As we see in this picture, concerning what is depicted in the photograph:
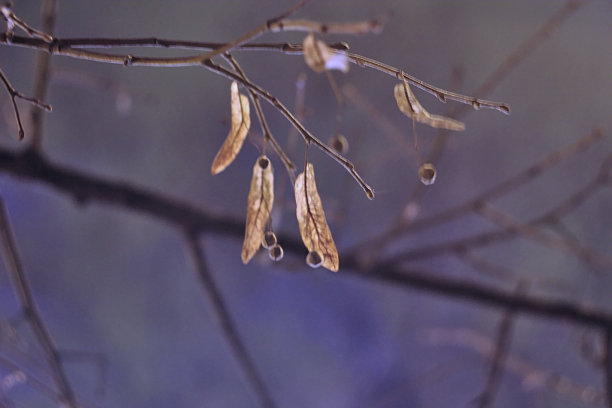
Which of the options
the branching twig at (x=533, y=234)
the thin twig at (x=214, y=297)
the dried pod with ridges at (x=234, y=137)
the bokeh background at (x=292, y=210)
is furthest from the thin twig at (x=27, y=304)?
the bokeh background at (x=292, y=210)

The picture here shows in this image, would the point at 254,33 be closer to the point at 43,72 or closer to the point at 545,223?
the point at 43,72

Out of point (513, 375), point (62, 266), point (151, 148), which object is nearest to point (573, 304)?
point (513, 375)

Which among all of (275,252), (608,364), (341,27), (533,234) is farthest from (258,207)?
(608,364)

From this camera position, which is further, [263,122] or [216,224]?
[216,224]

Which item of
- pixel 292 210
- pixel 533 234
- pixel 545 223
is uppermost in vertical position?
pixel 292 210

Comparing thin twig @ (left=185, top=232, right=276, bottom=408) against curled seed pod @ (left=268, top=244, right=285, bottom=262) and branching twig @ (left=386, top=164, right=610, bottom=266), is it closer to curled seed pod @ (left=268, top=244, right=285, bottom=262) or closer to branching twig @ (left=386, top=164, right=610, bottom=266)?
branching twig @ (left=386, top=164, right=610, bottom=266)

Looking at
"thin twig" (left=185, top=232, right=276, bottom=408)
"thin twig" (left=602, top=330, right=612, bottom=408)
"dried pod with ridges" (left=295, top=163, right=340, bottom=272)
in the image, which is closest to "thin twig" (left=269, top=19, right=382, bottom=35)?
"dried pod with ridges" (left=295, top=163, right=340, bottom=272)

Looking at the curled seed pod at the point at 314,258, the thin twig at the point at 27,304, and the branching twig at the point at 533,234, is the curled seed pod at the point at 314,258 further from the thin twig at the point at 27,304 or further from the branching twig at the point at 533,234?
the branching twig at the point at 533,234
